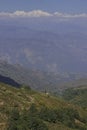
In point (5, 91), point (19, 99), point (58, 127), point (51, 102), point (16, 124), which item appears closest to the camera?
point (16, 124)

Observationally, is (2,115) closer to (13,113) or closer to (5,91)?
(13,113)

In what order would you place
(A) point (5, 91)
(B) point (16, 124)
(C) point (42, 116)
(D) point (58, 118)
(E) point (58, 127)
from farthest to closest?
1. (A) point (5, 91)
2. (D) point (58, 118)
3. (C) point (42, 116)
4. (E) point (58, 127)
5. (B) point (16, 124)

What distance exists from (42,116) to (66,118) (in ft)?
25.2

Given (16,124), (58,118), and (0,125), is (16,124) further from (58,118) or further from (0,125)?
(58,118)

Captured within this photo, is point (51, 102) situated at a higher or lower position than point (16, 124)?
lower

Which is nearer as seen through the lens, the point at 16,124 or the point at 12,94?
the point at 16,124

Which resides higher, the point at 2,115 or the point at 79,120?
the point at 2,115

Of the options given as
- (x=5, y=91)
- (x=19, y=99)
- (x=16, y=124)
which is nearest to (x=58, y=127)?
(x=16, y=124)

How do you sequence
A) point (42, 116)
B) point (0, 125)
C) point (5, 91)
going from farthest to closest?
point (5, 91), point (42, 116), point (0, 125)

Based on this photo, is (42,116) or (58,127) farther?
(42,116)

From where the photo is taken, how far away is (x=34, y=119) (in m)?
58.1

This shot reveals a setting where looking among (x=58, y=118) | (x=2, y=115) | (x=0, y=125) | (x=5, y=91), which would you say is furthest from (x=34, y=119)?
(x=5, y=91)

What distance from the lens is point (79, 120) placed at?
305ft

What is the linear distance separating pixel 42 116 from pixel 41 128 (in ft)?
47.7
